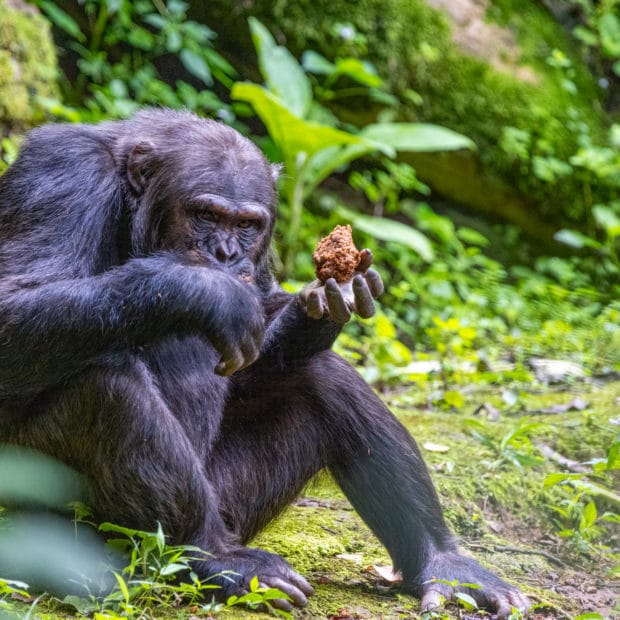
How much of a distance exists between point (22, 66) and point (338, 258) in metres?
4.38

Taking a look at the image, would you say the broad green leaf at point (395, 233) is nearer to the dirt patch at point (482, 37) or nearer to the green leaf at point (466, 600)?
the dirt patch at point (482, 37)

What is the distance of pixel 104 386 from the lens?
325cm

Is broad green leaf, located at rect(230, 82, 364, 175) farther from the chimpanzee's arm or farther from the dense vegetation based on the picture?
the chimpanzee's arm

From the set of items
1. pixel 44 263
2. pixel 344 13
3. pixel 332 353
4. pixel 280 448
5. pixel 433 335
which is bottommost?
pixel 433 335

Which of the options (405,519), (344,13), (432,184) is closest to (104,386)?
(405,519)

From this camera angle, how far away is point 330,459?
4121 millimetres

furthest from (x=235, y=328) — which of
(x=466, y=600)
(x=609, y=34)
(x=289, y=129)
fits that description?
(x=609, y=34)

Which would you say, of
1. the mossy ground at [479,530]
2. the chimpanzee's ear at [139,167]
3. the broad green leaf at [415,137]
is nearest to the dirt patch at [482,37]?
the broad green leaf at [415,137]

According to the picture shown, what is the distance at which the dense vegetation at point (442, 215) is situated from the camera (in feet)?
18.9

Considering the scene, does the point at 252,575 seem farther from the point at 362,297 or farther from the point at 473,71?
the point at 473,71

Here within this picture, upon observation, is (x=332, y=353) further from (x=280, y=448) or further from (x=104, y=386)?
(x=104, y=386)

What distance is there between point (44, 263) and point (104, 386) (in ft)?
1.81

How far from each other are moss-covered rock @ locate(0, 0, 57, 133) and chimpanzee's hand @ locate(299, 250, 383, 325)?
3.79 m

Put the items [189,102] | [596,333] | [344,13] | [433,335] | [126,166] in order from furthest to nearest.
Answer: [344,13], [189,102], [596,333], [433,335], [126,166]
